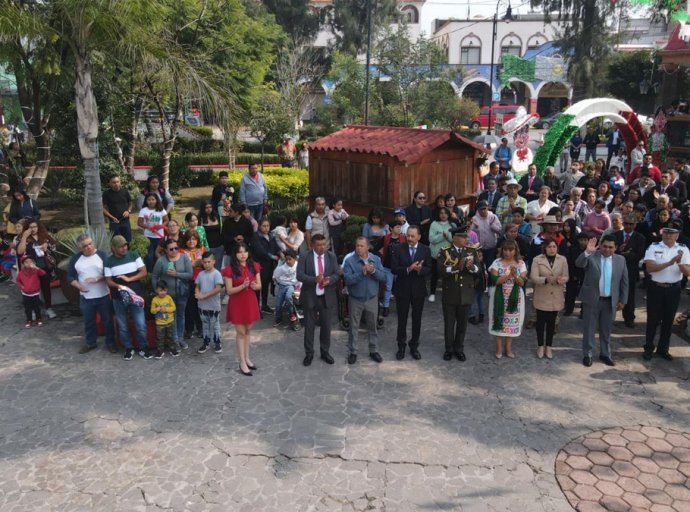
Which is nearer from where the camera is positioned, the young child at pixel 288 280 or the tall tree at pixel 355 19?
the young child at pixel 288 280

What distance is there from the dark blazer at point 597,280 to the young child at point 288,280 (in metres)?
3.93

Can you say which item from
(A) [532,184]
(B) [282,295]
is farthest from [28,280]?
(A) [532,184]

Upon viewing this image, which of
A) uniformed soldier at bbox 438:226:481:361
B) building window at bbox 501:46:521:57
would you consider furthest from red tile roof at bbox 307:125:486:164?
building window at bbox 501:46:521:57

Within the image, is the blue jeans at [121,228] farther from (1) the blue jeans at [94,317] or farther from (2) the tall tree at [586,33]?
(2) the tall tree at [586,33]

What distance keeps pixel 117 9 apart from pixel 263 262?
4651 mm

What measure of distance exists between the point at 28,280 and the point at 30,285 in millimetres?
79

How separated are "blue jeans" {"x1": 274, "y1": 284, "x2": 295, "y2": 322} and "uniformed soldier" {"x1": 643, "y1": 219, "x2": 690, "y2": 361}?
4.80 metres

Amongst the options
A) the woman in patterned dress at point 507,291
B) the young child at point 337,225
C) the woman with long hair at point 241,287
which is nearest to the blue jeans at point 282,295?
the woman with long hair at point 241,287

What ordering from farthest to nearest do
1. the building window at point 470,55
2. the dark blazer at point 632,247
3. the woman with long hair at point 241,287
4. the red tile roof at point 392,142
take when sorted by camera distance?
1. the building window at point 470,55
2. the red tile roof at point 392,142
3. the dark blazer at point 632,247
4. the woman with long hair at point 241,287

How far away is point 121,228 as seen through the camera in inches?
433

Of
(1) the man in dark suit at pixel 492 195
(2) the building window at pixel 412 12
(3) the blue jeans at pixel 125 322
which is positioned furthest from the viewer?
(2) the building window at pixel 412 12

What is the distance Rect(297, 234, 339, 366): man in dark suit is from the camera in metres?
7.50

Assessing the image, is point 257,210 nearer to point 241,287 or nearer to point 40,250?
point 40,250

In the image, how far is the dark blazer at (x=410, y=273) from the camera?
25.1 ft
